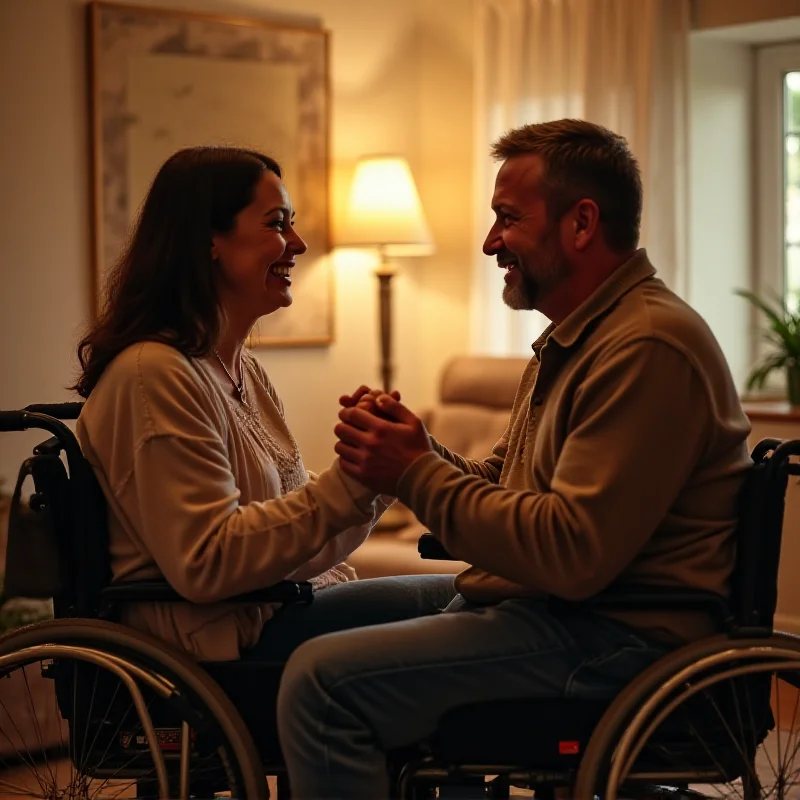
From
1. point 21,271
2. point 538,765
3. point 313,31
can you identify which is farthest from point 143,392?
point 313,31

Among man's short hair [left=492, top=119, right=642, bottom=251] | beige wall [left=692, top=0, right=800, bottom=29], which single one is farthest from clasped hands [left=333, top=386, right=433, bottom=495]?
beige wall [left=692, top=0, right=800, bottom=29]

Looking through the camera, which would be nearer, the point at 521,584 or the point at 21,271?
the point at 521,584

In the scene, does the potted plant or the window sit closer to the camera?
the potted plant

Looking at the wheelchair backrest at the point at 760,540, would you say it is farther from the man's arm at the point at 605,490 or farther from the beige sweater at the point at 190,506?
the beige sweater at the point at 190,506

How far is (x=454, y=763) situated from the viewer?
73.0 inches

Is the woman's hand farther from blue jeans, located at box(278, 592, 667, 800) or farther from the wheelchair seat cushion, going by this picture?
the wheelchair seat cushion

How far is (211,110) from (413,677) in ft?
10.5

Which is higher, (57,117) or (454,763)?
(57,117)

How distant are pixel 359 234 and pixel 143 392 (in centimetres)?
297

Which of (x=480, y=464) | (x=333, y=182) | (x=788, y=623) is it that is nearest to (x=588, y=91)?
(x=333, y=182)

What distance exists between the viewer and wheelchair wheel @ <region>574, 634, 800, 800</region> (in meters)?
1.76

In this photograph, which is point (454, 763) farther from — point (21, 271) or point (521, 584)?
point (21, 271)

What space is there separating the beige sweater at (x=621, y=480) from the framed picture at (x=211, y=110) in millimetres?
2483

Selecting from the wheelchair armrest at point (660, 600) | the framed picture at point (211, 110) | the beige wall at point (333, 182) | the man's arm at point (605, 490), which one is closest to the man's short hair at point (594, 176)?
the man's arm at point (605, 490)
